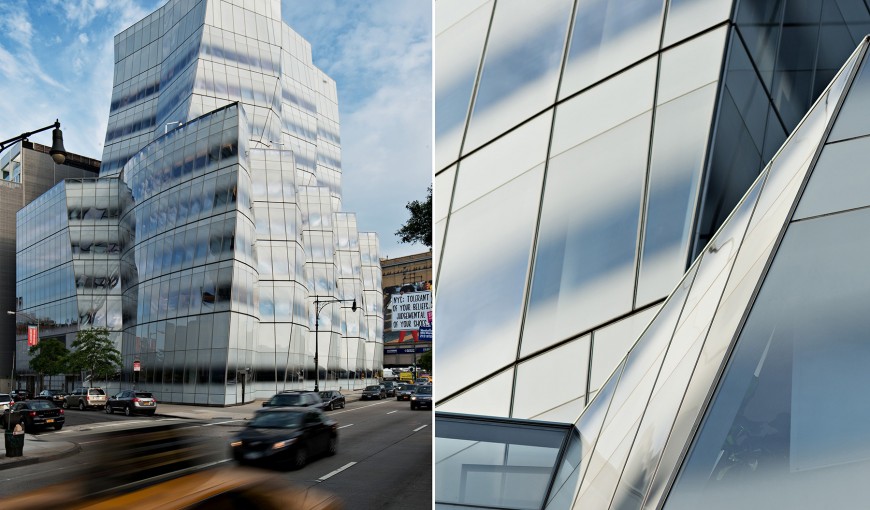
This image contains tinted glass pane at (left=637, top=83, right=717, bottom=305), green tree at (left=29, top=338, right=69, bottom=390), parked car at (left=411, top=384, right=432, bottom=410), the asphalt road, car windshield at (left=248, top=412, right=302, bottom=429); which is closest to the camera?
the asphalt road

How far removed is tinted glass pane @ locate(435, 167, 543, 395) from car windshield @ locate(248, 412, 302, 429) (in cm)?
702

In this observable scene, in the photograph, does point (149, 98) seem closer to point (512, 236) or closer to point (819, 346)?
point (512, 236)

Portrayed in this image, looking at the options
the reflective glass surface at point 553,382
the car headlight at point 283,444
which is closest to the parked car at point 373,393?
the car headlight at point 283,444

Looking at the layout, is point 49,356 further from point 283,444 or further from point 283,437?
point 283,444

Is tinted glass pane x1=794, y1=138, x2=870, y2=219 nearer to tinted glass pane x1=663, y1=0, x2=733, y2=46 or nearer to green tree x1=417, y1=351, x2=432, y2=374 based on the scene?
tinted glass pane x1=663, y1=0, x2=733, y2=46

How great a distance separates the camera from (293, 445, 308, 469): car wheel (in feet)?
49.0

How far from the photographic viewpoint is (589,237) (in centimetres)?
873

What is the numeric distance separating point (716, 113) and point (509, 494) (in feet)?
18.9

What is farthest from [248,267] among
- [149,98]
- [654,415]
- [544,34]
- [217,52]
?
[654,415]

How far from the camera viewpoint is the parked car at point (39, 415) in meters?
28.8

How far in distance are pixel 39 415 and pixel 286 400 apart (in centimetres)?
1334

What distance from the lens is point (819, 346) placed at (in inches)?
130

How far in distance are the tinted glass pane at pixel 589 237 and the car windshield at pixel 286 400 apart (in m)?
18.0

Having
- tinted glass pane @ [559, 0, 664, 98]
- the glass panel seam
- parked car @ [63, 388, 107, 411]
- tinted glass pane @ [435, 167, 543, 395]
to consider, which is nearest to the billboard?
parked car @ [63, 388, 107, 411]
